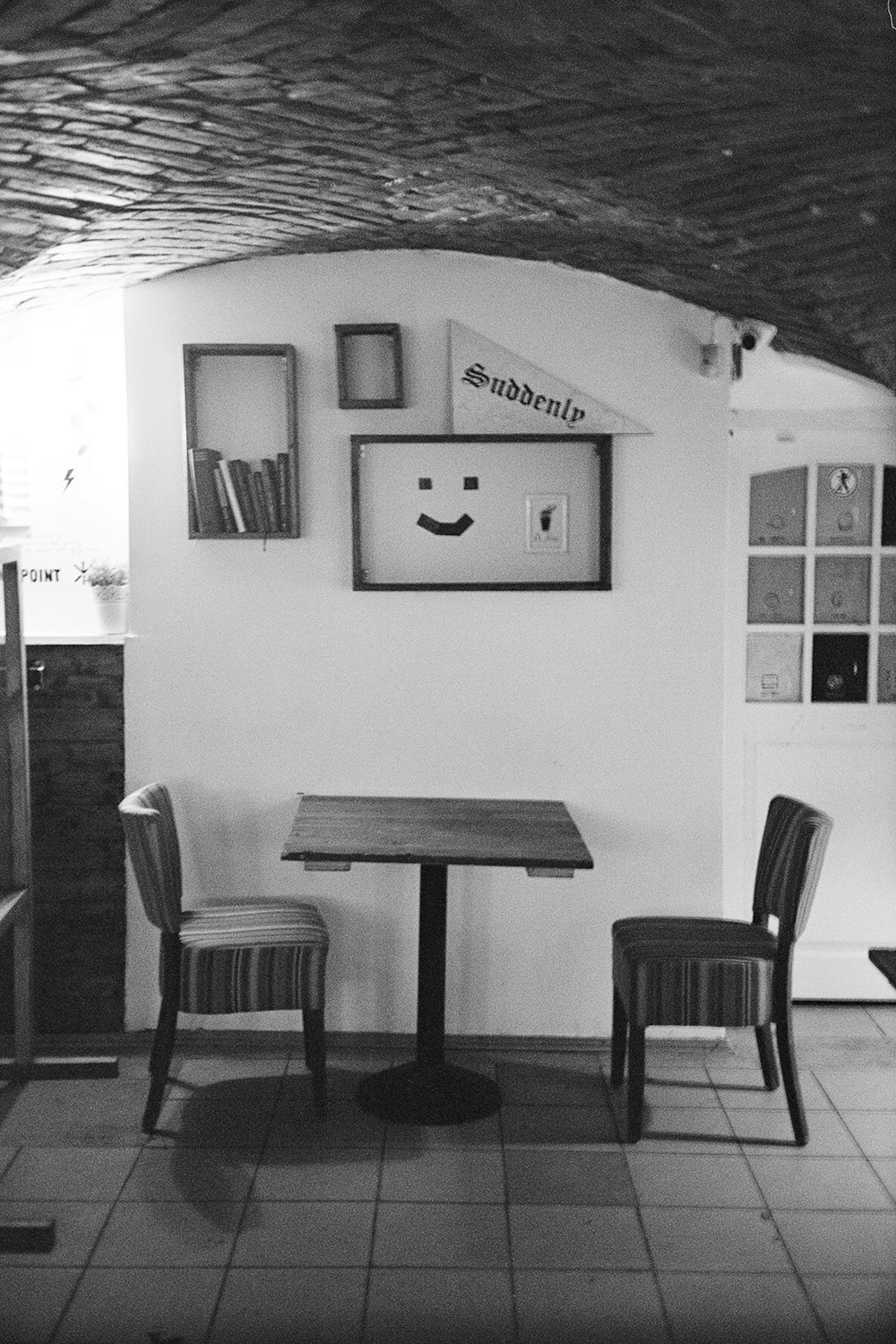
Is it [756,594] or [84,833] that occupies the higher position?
[756,594]

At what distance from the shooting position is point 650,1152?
13.5 ft

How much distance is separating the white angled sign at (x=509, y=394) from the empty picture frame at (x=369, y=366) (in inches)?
8.1

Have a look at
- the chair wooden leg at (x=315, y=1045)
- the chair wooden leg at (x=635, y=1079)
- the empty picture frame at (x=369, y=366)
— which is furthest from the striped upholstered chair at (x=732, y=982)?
the empty picture frame at (x=369, y=366)

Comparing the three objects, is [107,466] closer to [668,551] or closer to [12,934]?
[12,934]

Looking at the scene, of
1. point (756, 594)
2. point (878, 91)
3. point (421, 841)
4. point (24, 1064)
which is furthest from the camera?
point (756, 594)

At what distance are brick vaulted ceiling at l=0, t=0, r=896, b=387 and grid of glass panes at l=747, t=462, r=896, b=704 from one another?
31.7 inches

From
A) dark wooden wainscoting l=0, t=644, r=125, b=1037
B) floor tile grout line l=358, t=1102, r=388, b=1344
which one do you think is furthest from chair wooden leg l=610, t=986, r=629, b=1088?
dark wooden wainscoting l=0, t=644, r=125, b=1037

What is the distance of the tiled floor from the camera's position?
3221 mm

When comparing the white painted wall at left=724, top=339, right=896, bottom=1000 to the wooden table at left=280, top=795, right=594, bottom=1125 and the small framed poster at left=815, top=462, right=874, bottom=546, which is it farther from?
the wooden table at left=280, top=795, right=594, bottom=1125

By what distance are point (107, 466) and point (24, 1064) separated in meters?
2.17

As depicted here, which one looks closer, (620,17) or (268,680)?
(620,17)

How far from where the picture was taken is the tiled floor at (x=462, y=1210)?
127 inches

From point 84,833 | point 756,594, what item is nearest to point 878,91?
point 756,594

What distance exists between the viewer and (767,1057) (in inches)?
179
